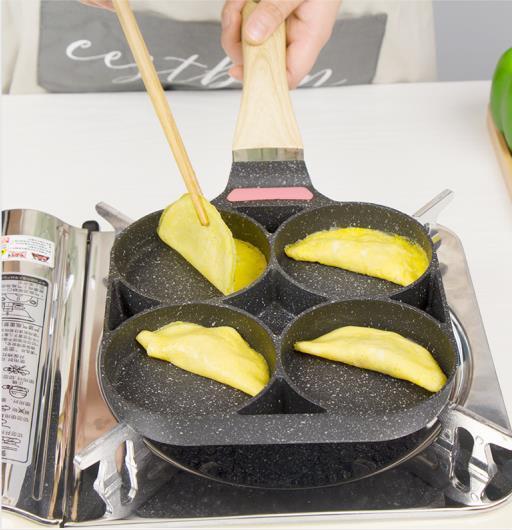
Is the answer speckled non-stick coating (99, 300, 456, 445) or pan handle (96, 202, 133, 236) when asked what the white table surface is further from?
speckled non-stick coating (99, 300, 456, 445)

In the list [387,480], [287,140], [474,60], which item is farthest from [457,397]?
[474,60]

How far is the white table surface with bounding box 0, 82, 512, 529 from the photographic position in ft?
6.03

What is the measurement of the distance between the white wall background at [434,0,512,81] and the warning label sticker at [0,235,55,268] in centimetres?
185

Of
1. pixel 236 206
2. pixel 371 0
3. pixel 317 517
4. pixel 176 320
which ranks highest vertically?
pixel 371 0

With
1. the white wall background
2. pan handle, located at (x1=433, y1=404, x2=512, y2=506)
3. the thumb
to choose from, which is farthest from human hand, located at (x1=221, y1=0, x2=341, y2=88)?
the white wall background

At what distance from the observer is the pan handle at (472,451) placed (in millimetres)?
1117

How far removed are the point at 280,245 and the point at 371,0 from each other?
2.83 feet

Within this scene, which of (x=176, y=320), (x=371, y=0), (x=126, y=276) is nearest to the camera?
(x=176, y=320)

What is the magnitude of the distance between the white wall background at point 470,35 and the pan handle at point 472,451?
2013mm

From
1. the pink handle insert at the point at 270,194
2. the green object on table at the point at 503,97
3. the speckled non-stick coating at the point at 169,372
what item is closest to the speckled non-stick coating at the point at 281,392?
the speckled non-stick coating at the point at 169,372

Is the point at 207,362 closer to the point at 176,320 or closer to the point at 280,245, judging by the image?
the point at 176,320

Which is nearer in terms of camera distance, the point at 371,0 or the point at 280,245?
the point at 280,245

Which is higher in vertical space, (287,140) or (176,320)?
(287,140)

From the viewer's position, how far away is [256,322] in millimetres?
1222
